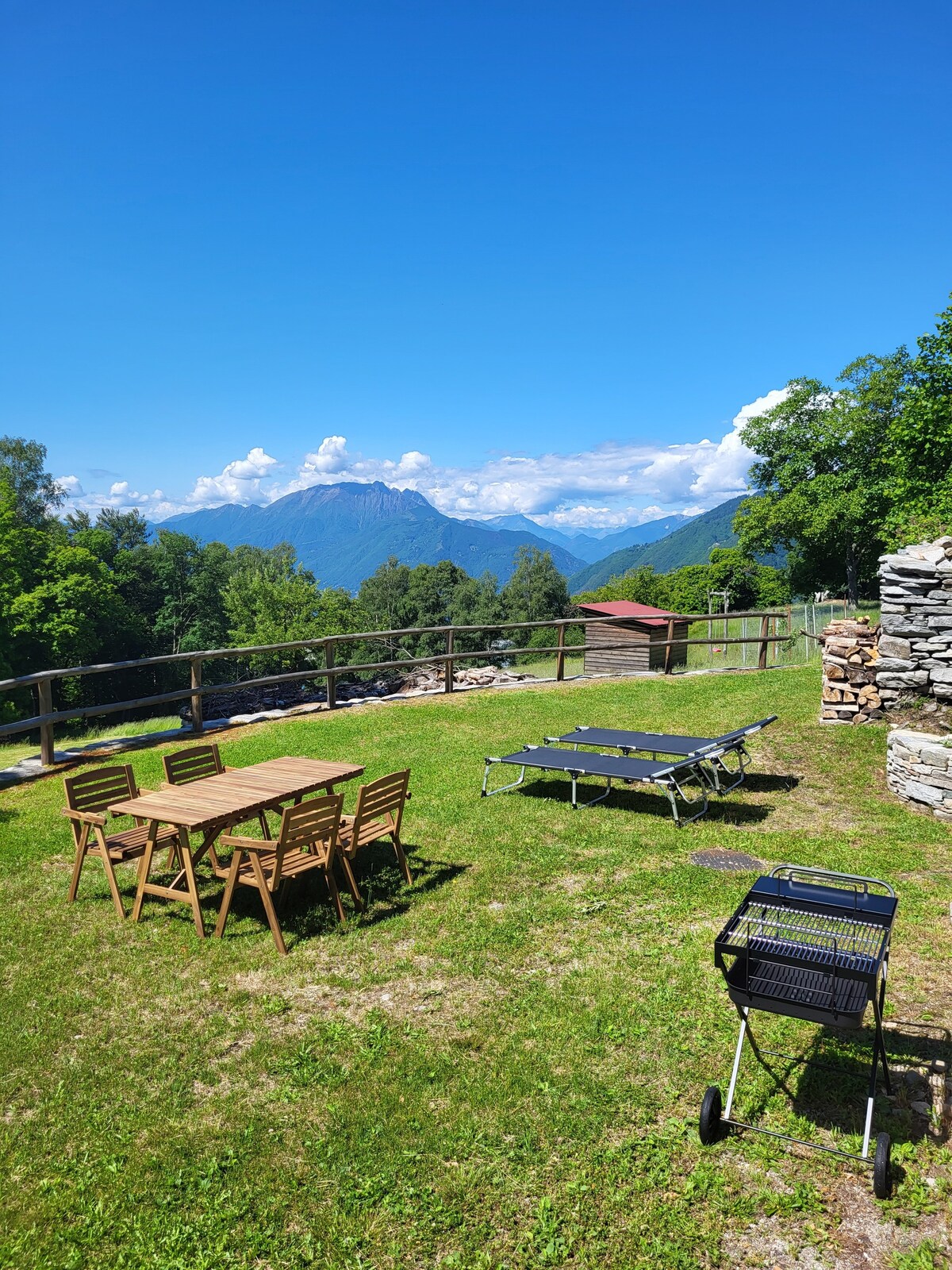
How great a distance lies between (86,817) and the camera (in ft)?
17.9

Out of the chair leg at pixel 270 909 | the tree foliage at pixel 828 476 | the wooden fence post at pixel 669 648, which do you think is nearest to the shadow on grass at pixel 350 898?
the chair leg at pixel 270 909

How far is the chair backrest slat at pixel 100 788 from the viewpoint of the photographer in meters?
5.70

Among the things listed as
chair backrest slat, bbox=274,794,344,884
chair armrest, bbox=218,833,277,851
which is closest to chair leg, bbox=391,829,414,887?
chair backrest slat, bbox=274,794,344,884

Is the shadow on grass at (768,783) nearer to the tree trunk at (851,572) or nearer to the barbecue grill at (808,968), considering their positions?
the barbecue grill at (808,968)

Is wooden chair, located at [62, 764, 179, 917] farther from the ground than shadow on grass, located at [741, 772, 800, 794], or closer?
farther from the ground

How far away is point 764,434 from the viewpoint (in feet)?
150

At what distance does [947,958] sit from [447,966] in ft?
9.49

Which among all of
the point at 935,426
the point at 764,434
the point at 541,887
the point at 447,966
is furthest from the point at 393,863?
the point at 764,434

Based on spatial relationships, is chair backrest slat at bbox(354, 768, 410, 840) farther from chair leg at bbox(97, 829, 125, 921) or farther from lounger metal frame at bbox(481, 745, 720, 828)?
lounger metal frame at bbox(481, 745, 720, 828)

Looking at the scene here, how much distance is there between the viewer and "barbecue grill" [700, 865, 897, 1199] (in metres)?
3.04

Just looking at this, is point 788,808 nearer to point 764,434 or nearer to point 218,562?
point 764,434

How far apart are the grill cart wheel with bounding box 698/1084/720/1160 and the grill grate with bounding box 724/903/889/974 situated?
58 cm

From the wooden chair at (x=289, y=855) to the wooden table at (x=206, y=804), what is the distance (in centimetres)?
18

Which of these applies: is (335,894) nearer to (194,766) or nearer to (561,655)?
(194,766)
